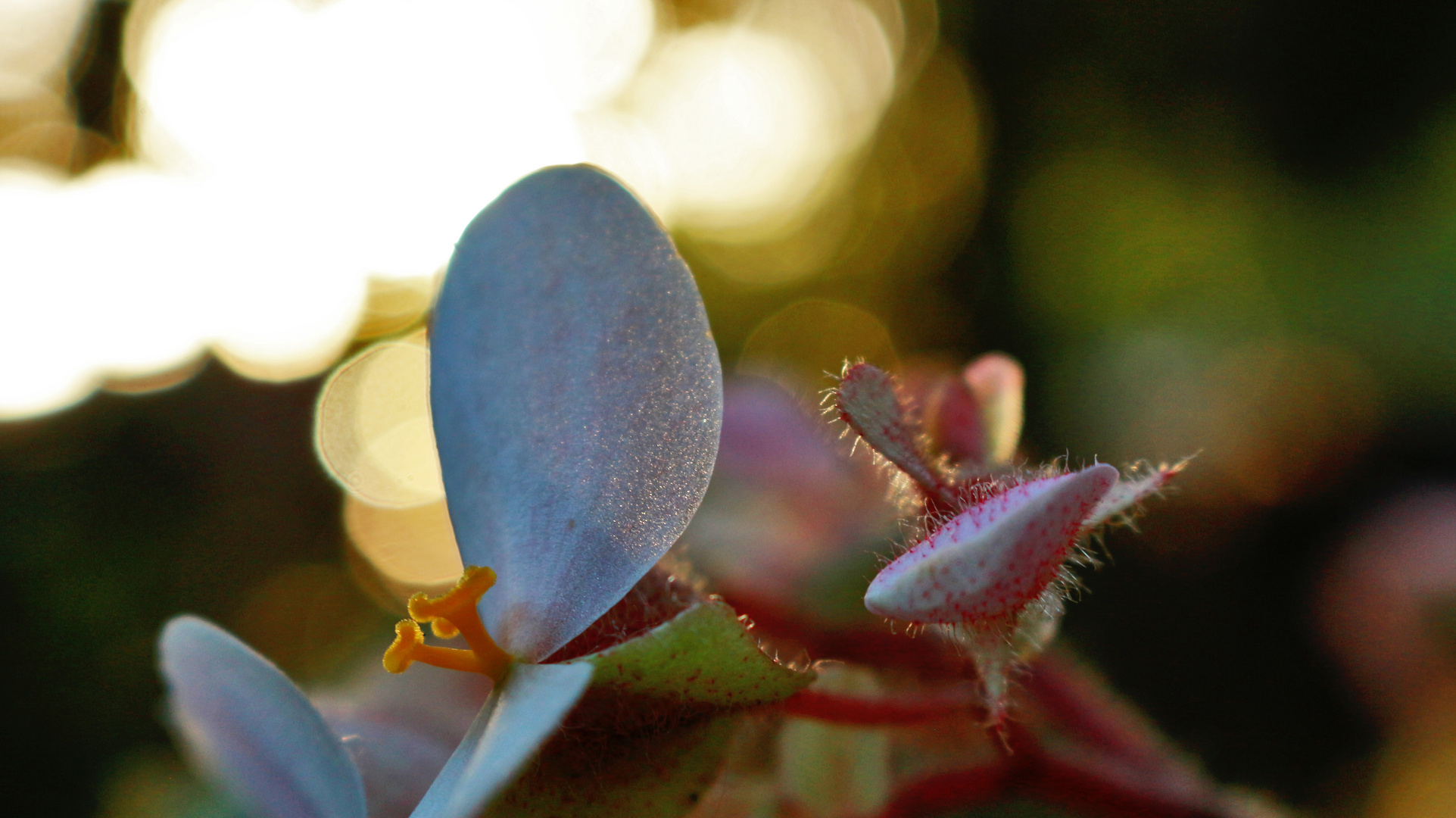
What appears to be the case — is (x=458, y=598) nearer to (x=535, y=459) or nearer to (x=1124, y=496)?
(x=535, y=459)

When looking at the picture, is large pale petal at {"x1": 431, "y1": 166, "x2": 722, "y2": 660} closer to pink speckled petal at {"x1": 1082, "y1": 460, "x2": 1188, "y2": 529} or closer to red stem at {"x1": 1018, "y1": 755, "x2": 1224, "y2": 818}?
pink speckled petal at {"x1": 1082, "y1": 460, "x2": 1188, "y2": 529}

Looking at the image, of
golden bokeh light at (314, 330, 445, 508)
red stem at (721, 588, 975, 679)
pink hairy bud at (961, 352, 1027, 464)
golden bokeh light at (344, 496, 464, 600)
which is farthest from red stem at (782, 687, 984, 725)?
golden bokeh light at (314, 330, 445, 508)

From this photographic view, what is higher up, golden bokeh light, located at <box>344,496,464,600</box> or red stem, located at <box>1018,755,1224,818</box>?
red stem, located at <box>1018,755,1224,818</box>

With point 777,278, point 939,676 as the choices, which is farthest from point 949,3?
point 939,676

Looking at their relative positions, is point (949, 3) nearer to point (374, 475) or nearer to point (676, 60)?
point (374, 475)

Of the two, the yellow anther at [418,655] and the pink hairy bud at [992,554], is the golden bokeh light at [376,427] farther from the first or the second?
the pink hairy bud at [992,554]
